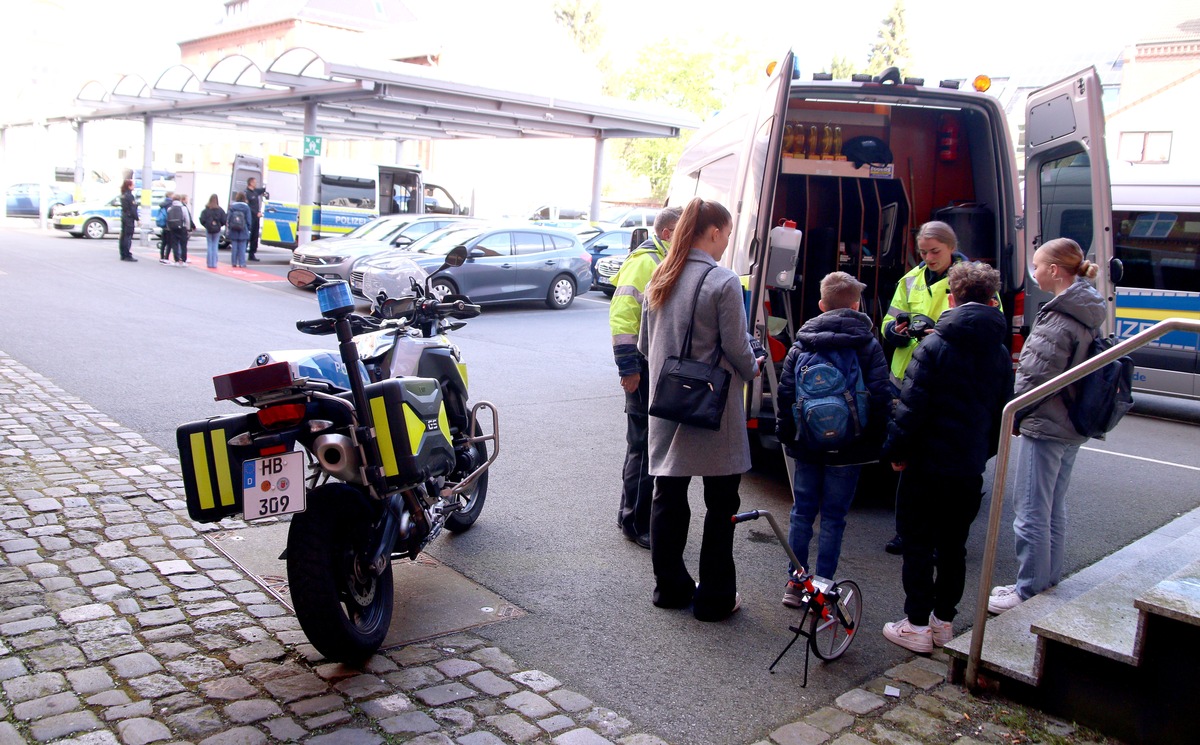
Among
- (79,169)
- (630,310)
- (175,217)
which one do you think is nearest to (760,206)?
(630,310)

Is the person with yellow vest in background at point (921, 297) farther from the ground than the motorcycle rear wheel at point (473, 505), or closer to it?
farther from the ground

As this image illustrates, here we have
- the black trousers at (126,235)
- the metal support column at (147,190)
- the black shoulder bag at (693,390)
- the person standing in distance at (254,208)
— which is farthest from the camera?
the metal support column at (147,190)

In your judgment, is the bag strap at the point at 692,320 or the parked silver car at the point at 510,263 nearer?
the bag strap at the point at 692,320

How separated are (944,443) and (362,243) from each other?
1531 cm

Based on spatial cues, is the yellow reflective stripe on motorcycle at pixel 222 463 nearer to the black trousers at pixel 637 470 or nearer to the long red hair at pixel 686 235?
the long red hair at pixel 686 235

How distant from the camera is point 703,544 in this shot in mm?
4406

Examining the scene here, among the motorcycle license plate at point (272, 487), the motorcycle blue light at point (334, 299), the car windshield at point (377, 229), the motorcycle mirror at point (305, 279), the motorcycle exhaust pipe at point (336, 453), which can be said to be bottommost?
the motorcycle license plate at point (272, 487)

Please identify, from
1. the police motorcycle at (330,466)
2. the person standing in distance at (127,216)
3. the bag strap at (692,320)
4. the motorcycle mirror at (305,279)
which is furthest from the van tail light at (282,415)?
the person standing in distance at (127,216)

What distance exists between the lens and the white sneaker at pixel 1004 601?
15.4 feet

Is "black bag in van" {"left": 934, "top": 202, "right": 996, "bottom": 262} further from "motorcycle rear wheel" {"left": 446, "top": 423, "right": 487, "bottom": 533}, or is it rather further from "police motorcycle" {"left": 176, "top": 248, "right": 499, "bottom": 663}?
"police motorcycle" {"left": 176, "top": 248, "right": 499, "bottom": 663}

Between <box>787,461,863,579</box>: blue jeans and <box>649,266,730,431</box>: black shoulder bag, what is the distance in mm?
711

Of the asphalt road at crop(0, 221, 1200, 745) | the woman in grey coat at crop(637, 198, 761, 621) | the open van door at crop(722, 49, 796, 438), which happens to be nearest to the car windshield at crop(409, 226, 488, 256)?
the asphalt road at crop(0, 221, 1200, 745)

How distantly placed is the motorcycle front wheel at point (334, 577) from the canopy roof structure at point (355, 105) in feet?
54.1

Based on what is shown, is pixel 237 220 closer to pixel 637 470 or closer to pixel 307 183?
pixel 307 183
